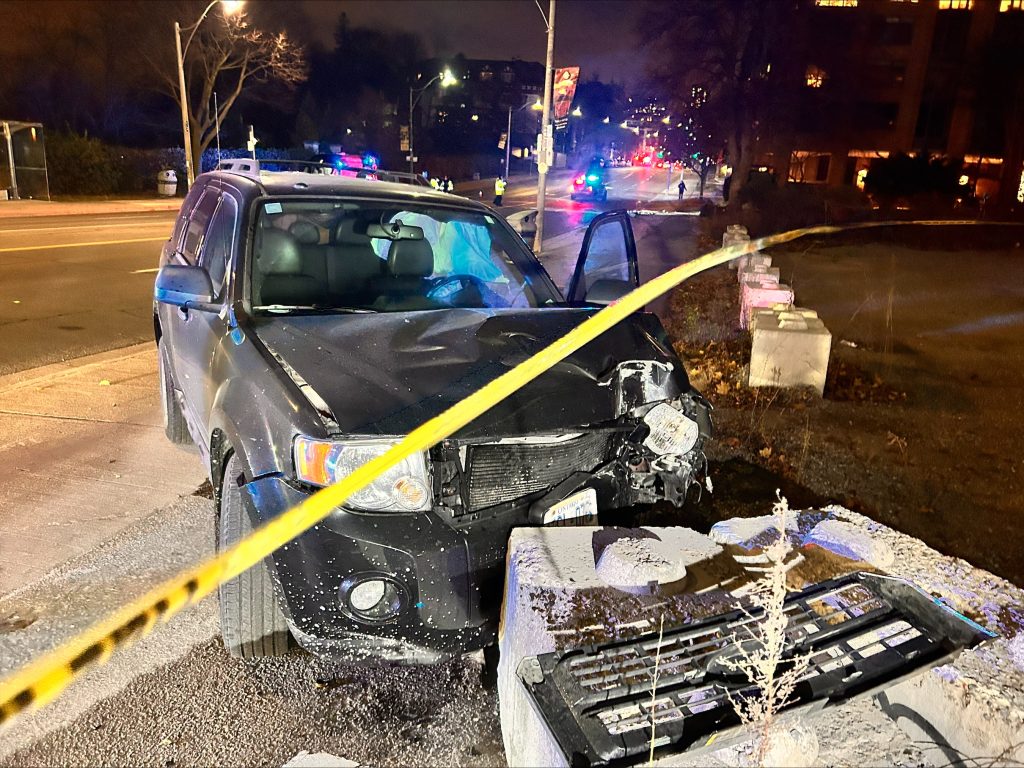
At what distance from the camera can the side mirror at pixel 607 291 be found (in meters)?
4.37

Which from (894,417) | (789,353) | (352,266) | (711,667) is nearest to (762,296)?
(789,353)

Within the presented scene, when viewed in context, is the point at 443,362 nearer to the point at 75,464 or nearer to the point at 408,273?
the point at 408,273

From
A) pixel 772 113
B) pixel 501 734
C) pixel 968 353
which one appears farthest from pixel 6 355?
pixel 772 113

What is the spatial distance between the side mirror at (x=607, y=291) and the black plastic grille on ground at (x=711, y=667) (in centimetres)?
220

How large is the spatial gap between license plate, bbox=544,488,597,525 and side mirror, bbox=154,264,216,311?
1.94 metres

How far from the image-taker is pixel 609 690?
2.14 meters

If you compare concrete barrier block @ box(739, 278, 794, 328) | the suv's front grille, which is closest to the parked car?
concrete barrier block @ box(739, 278, 794, 328)

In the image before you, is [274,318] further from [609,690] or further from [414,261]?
[609,690]

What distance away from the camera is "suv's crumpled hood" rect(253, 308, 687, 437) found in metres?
2.74

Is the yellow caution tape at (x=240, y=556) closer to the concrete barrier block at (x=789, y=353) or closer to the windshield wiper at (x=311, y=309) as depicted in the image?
the windshield wiper at (x=311, y=309)

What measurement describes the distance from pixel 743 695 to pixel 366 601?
4.09 ft

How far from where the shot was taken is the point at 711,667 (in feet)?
7.36

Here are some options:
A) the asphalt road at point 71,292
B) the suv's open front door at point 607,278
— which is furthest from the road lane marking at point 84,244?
the suv's open front door at point 607,278

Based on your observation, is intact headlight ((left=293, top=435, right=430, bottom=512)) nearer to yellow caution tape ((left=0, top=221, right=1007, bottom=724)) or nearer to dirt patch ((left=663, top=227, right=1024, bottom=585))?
yellow caution tape ((left=0, top=221, right=1007, bottom=724))
